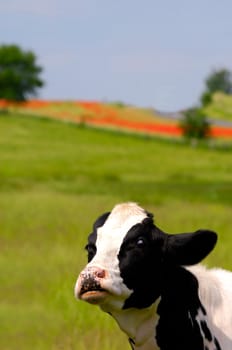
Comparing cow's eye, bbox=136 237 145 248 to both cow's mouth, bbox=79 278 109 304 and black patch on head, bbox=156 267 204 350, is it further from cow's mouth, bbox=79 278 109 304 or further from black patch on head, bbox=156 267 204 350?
cow's mouth, bbox=79 278 109 304

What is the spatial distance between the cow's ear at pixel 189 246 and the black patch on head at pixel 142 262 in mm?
72

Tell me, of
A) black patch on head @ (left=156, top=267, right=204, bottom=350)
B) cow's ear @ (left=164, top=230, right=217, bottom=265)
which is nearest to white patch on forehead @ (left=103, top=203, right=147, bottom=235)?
cow's ear @ (left=164, top=230, right=217, bottom=265)

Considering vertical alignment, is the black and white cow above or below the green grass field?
above

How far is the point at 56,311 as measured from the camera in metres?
12.5

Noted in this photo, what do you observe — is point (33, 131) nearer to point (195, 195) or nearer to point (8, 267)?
point (195, 195)

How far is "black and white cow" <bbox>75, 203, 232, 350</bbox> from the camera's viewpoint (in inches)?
245

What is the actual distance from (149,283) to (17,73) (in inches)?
4179

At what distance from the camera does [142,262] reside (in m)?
6.42

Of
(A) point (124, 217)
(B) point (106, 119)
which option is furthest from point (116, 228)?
(B) point (106, 119)

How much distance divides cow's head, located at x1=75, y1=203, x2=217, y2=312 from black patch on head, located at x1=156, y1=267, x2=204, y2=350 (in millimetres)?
128

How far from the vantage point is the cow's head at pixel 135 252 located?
6250mm

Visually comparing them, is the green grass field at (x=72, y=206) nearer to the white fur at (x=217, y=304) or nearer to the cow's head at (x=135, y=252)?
the white fur at (x=217, y=304)

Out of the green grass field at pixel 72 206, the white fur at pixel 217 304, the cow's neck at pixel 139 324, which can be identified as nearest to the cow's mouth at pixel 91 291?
the cow's neck at pixel 139 324

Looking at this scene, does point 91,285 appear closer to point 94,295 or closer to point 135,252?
point 94,295
